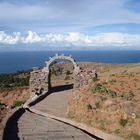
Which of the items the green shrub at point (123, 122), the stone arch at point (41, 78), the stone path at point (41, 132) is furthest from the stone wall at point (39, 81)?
the green shrub at point (123, 122)

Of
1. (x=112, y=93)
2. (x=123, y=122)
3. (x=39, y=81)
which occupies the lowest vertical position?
(x=39, y=81)

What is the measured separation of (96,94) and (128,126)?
18.1 ft

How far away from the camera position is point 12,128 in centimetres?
1914

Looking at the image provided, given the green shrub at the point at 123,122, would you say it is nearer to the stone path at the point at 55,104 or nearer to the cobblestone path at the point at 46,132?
the cobblestone path at the point at 46,132

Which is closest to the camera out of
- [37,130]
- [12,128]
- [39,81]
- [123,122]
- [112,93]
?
[37,130]

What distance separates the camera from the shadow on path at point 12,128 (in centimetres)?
1670

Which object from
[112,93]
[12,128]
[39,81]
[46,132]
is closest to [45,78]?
[39,81]

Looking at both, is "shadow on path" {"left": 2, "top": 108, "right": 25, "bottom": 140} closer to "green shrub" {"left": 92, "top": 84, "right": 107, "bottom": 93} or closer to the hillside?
the hillside

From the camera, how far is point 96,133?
2156 cm

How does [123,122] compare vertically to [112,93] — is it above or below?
below

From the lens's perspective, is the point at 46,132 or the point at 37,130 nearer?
the point at 46,132

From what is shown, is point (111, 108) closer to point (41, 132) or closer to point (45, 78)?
point (41, 132)

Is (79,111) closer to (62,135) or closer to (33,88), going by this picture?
(62,135)

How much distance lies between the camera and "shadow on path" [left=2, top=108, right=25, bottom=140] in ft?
54.8
